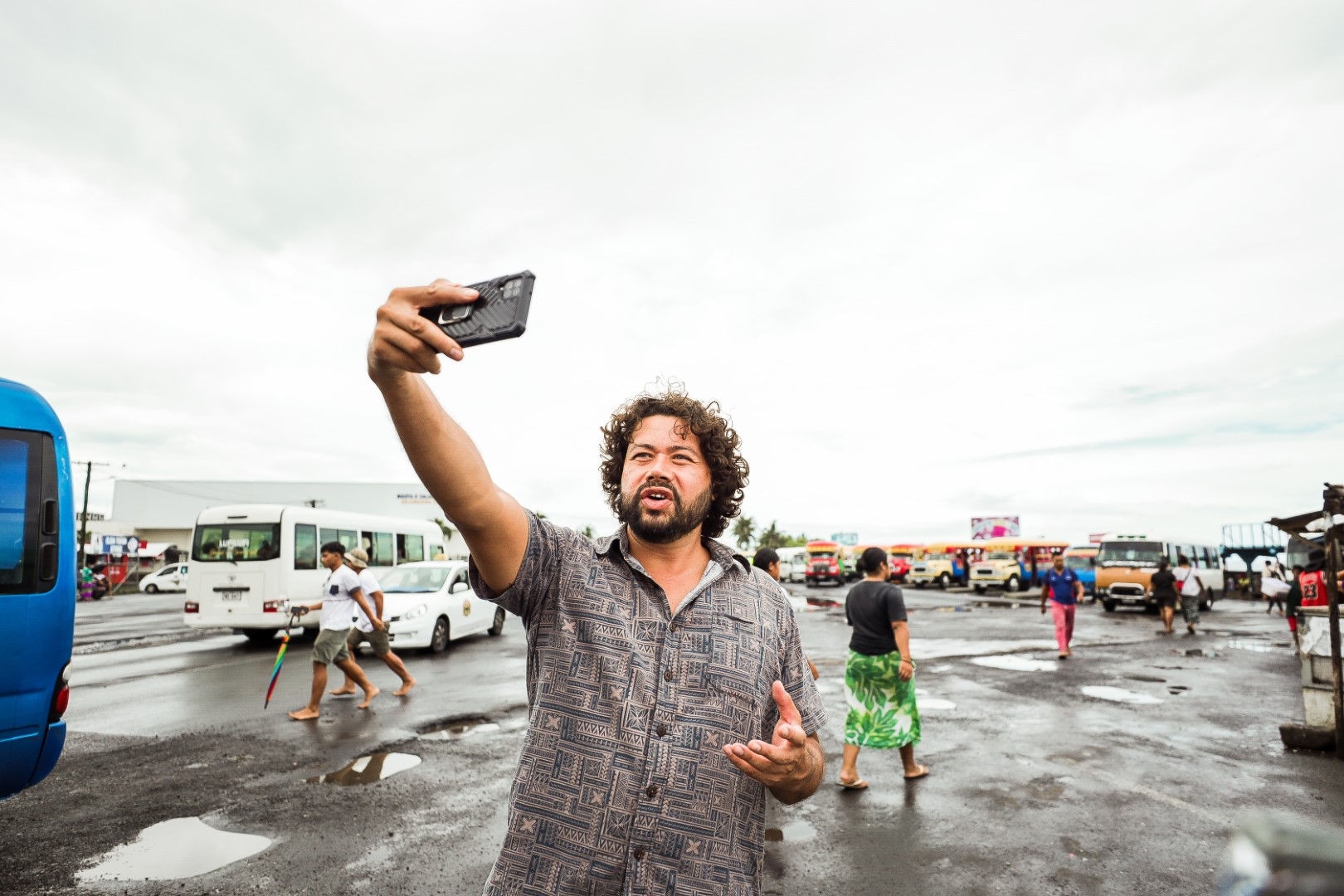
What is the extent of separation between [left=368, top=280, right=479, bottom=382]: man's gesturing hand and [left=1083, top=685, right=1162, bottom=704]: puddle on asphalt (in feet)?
35.5

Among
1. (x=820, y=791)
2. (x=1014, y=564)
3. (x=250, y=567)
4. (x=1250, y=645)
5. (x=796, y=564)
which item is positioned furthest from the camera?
(x=796, y=564)

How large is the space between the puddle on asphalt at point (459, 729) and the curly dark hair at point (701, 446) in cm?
596

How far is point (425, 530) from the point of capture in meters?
23.7

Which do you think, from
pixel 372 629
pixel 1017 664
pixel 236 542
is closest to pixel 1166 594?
pixel 1017 664

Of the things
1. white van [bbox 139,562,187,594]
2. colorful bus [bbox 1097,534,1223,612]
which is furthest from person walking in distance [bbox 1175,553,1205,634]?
white van [bbox 139,562,187,594]

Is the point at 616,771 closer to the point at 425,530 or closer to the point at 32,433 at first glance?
the point at 32,433

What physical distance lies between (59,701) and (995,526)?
86014 mm

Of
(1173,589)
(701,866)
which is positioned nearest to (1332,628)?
(701,866)

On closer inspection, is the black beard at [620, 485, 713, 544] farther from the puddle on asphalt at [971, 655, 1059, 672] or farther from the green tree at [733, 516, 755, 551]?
the green tree at [733, 516, 755, 551]

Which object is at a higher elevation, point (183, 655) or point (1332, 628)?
point (1332, 628)

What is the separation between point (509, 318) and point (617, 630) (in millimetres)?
948

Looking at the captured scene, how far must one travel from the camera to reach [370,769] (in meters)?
6.79

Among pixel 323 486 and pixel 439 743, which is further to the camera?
pixel 323 486

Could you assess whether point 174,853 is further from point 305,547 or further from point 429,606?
point 305,547
